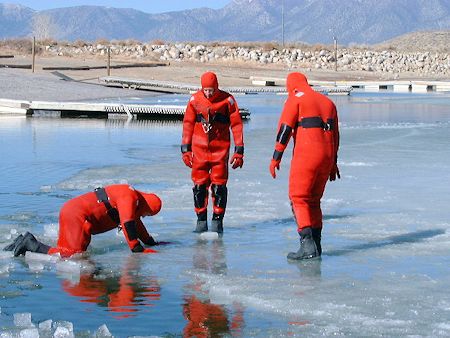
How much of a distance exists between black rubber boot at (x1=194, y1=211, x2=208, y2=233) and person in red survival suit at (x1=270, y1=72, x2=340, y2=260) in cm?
173

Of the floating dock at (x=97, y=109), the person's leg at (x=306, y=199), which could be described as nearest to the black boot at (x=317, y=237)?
the person's leg at (x=306, y=199)

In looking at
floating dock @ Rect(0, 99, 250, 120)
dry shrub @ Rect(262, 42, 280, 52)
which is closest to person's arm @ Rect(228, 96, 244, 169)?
floating dock @ Rect(0, 99, 250, 120)

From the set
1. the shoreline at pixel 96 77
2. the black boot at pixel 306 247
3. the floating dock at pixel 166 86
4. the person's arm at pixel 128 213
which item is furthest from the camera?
the floating dock at pixel 166 86

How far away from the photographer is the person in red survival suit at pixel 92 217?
10062mm

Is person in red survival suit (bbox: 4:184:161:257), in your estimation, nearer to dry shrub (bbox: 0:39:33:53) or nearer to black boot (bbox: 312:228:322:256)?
black boot (bbox: 312:228:322:256)

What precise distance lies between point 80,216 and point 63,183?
560 cm

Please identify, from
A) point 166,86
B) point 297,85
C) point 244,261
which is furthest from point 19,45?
point 244,261

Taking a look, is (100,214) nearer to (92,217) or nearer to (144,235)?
(92,217)

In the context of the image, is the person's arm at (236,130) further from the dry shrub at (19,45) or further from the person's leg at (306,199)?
the dry shrub at (19,45)

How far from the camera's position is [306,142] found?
33.0 ft

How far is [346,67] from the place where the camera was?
88375mm

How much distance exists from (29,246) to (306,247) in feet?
8.15

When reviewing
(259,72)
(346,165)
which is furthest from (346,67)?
(346,165)

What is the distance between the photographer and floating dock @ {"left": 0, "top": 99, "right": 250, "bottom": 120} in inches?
1211
